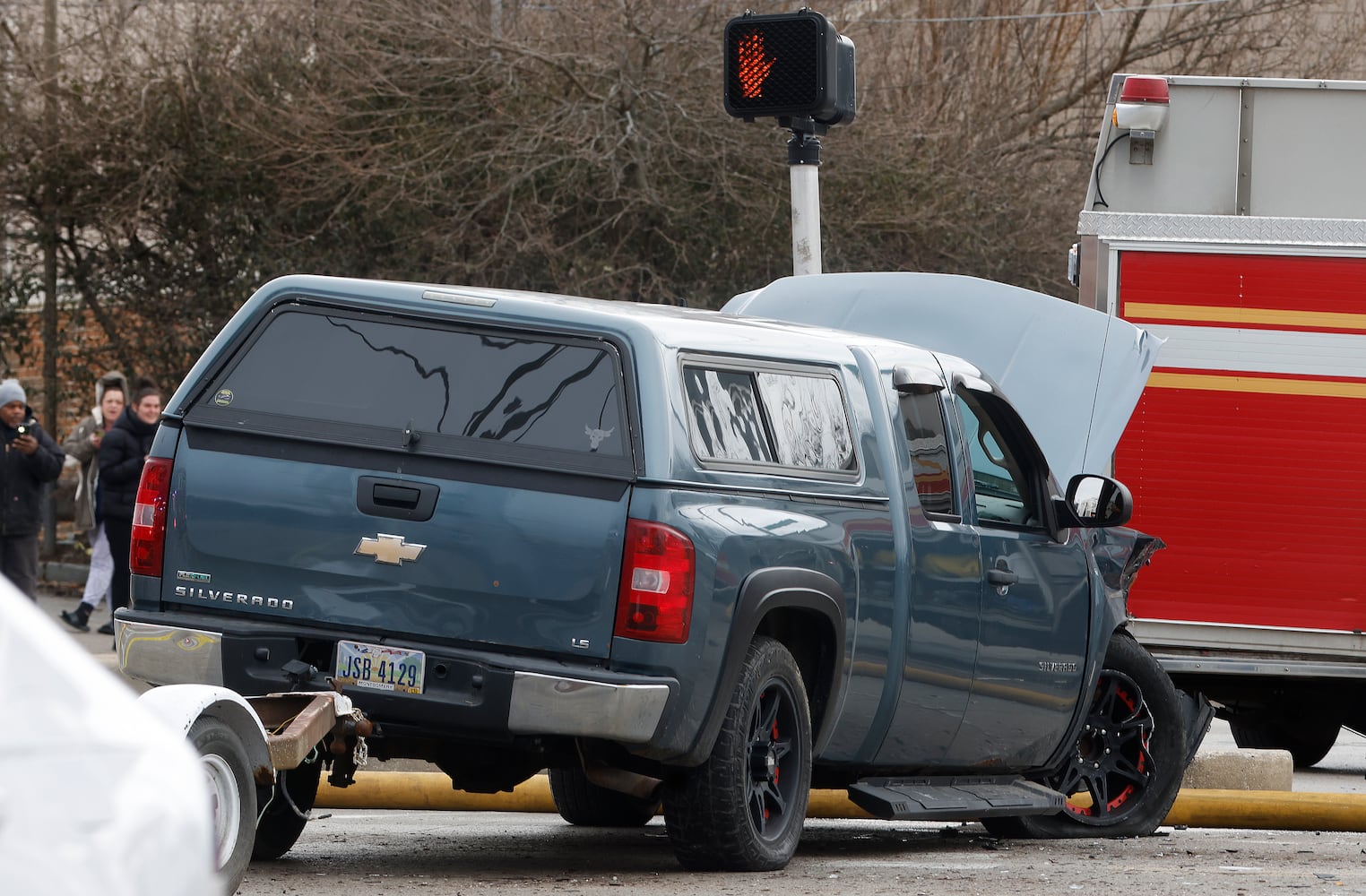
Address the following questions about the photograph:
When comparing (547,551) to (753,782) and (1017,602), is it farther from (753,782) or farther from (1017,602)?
(1017,602)

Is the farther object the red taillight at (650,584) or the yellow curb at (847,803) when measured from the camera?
the yellow curb at (847,803)

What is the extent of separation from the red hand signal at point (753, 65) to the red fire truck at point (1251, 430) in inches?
68.4

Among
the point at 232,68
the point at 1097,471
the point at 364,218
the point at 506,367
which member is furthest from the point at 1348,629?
the point at 232,68

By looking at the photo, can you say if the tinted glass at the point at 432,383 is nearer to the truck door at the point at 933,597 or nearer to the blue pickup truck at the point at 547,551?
the blue pickup truck at the point at 547,551

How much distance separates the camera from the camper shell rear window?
6293 millimetres

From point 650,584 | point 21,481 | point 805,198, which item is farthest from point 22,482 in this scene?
point 650,584

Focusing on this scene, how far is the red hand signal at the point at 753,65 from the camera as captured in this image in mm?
10516

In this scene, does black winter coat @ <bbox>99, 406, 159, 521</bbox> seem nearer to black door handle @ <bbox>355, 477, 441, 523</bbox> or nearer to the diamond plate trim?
the diamond plate trim

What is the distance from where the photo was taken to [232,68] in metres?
19.3

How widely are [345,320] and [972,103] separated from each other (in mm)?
16193

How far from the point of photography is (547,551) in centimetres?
617

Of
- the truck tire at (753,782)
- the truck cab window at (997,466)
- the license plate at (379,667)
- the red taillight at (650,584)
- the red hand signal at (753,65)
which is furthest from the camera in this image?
the red hand signal at (753,65)

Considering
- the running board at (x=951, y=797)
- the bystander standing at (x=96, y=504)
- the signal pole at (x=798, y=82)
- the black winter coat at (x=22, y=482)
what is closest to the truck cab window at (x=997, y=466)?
the running board at (x=951, y=797)

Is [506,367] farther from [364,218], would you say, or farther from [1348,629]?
[364,218]
